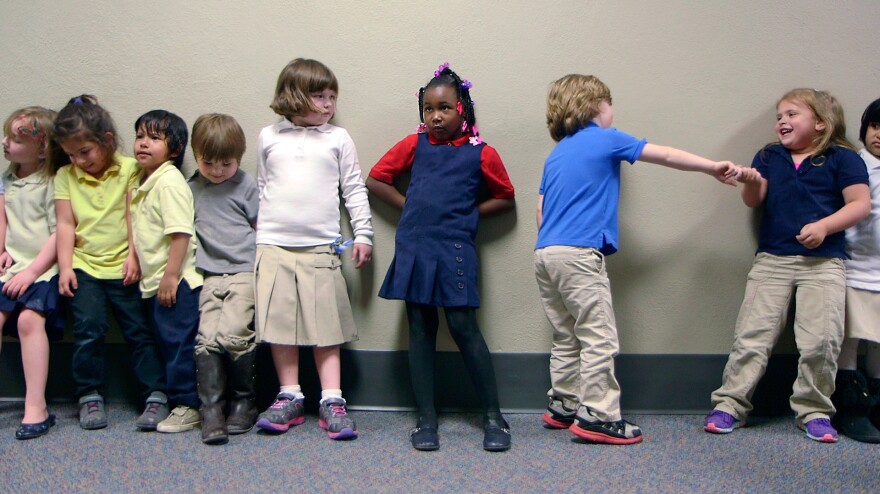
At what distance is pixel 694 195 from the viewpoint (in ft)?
8.46

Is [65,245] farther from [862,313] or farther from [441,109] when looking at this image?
[862,313]

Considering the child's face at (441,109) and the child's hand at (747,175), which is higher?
the child's face at (441,109)

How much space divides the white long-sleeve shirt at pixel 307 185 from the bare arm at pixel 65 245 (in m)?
0.65

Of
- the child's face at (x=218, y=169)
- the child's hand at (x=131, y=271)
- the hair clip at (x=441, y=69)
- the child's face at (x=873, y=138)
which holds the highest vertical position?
the hair clip at (x=441, y=69)

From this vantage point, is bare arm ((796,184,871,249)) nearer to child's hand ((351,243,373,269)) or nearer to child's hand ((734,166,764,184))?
child's hand ((734,166,764,184))

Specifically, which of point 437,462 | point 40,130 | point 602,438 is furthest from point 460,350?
point 40,130

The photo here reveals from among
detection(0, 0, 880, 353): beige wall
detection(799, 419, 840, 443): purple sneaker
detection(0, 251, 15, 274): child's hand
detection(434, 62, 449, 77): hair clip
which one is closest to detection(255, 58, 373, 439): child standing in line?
detection(0, 0, 880, 353): beige wall

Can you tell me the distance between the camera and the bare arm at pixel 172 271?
7.96 feet

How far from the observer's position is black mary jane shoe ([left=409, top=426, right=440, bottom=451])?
7.23 ft

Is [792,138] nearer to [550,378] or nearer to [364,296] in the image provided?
[550,378]

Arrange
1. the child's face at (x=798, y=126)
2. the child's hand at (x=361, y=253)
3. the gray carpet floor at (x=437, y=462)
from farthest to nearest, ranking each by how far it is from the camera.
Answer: the child's hand at (x=361, y=253) → the child's face at (x=798, y=126) → the gray carpet floor at (x=437, y=462)

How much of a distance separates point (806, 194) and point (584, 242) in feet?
2.47

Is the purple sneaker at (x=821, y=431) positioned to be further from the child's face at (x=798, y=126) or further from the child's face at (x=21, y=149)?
the child's face at (x=21, y=149)

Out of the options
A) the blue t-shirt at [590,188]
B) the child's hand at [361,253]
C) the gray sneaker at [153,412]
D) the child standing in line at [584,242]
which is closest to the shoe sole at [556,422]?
the child standing in line at [584,242]
